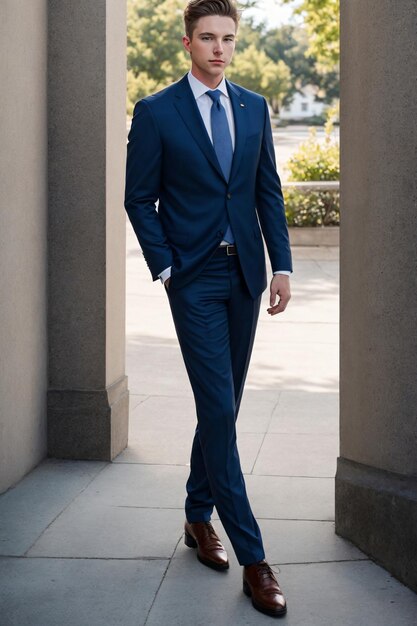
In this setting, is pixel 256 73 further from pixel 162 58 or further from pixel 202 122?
pixel 202 122

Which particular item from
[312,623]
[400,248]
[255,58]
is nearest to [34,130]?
[400,248]

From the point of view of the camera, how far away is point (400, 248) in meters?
4.59

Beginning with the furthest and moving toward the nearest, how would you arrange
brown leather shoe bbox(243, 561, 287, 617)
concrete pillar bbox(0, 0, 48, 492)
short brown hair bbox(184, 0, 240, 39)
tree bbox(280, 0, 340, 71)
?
1. tree bbox(280, 0, 340, 71)
2. concrete pillar bbox(0, 0, 48, 492)
3. short brown hair bbox(184, 0, 240, 39)
4. brown leather shoe bbox(243, 561, 287, 617)

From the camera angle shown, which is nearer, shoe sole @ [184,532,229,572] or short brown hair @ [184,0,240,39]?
short brown hair @ [184,0,240,39]

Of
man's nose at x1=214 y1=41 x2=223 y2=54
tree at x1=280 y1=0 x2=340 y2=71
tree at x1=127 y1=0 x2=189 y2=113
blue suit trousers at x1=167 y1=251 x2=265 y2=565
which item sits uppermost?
tree at x1=127 y1=0 x2=189 y2=113

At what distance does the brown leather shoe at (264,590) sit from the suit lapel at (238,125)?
145cm

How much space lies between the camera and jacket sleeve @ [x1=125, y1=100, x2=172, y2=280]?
4375 mm

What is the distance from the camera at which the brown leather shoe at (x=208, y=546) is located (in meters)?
4.66

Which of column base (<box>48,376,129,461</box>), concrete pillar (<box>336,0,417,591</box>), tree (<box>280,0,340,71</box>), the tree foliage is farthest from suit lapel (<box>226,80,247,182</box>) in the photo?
the tree foliage

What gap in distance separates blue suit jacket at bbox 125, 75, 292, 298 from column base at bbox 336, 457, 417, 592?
3.15ft

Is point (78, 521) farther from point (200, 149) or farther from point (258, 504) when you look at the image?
point (200, 149)

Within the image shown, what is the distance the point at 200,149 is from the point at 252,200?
0.99 feet

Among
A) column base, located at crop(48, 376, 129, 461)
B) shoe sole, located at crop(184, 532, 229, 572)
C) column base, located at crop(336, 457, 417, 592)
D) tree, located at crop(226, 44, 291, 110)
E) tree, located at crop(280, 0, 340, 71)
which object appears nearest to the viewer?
column base, located at crop(336, 457, 417, 592)

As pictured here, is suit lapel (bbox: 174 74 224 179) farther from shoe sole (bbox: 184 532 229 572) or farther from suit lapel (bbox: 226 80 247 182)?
shoe sole (bbox: 184 532 229 572)
